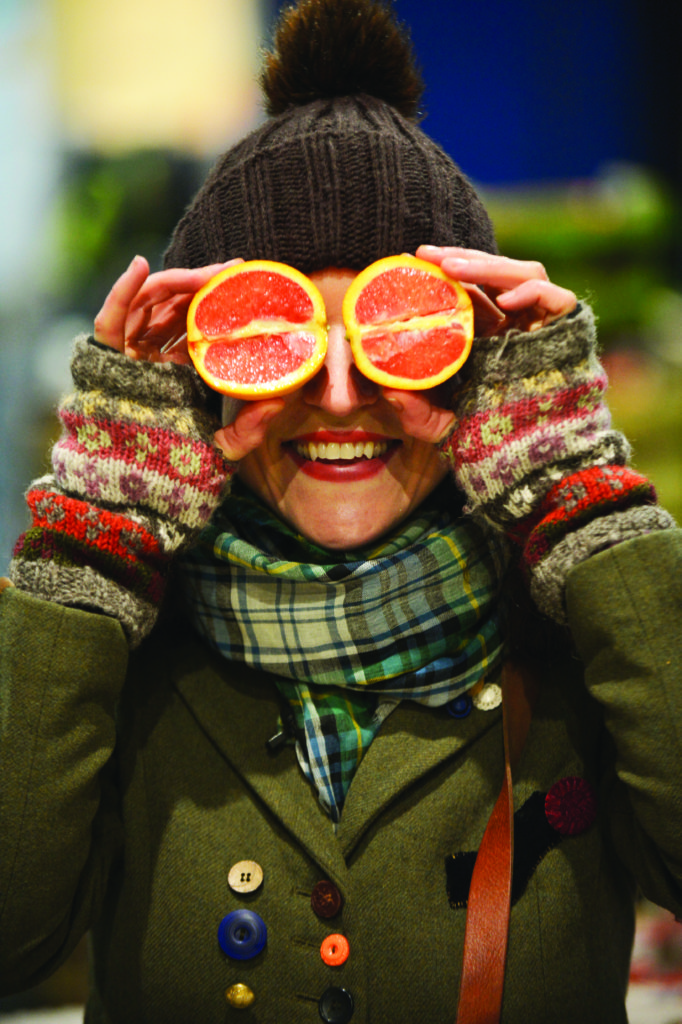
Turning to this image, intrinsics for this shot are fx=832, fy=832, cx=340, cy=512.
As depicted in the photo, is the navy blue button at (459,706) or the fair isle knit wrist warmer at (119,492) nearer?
the fair isle knit wrist warmer at (119,492)

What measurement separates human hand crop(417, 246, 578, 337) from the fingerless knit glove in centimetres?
3

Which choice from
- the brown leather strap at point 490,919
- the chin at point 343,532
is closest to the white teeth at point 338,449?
the chin at point 343,532

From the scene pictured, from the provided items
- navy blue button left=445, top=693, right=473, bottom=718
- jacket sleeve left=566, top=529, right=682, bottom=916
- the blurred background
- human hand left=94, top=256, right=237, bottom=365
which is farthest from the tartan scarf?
the blurred background

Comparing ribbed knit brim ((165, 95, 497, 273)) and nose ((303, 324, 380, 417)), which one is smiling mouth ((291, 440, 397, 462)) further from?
ribbed knit brim ((165, 95, 497, 273))

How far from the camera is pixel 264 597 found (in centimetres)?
140

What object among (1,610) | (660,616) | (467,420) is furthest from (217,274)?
(660,616)

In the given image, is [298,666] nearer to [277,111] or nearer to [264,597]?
[264,597]

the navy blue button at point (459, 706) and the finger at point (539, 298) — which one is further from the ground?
the finger at point (539, 298)

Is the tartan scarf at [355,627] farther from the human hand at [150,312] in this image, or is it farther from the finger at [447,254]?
the finger at [447,254]

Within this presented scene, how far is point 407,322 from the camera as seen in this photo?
51.4 inches

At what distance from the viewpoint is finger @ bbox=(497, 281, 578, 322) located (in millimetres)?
1262

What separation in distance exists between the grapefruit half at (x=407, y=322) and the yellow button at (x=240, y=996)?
925 millimetres

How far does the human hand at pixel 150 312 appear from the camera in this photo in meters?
1.28

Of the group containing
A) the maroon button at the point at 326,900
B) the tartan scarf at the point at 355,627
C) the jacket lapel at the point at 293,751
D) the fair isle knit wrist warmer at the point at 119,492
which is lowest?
the maroon button at the point at 326,900
